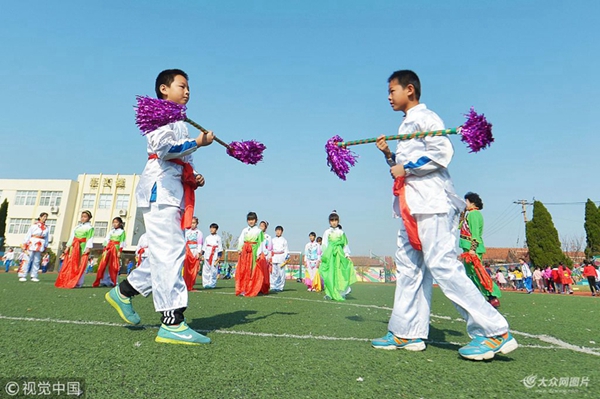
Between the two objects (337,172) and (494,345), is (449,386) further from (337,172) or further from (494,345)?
(337,172)

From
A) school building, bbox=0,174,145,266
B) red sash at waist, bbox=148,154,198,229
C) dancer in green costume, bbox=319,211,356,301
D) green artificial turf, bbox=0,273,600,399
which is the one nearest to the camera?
green artificial turf, bbox=0,273,600,399

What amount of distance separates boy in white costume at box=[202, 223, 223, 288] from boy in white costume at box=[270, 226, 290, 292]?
6.75 feet

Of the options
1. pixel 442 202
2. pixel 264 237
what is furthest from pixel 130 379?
pixel 264 237

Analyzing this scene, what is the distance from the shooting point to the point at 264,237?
10484mm

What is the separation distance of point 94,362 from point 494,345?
2681 mm

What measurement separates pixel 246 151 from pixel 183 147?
1.00 meters

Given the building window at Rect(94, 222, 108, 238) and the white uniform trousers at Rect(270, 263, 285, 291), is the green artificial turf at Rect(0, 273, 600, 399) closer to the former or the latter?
the white uniform trousers at Rect(270, 263, 285, 291)

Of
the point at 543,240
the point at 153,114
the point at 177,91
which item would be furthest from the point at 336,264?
the point at 543,240

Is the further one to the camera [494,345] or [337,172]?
[337,172]

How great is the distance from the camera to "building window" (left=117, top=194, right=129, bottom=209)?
180 ft

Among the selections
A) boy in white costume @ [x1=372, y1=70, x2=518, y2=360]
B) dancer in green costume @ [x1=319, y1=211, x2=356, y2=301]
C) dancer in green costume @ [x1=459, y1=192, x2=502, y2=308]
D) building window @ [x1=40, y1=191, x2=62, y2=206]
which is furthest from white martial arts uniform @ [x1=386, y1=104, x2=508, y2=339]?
building window @ [x1=40, y1=191, x2=62, y2=206]

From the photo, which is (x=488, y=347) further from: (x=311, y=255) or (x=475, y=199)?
(x=311, y=255)

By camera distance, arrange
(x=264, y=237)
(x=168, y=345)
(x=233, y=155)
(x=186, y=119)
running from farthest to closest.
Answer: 1. (x=264, y=237)
2. (x=233, y=155)
3. (x=186, y=119)
4. (x=168, y=345)

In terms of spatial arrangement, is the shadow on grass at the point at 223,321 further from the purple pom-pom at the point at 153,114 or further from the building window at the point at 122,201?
the building window at the point at 122,201
